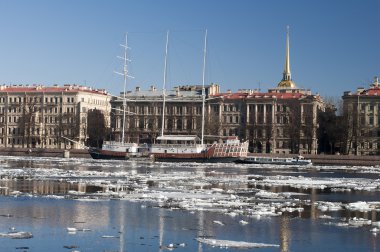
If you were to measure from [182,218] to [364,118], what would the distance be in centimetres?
12040

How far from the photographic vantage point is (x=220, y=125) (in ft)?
476

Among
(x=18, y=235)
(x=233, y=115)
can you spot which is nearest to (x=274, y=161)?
(x=233, y=115)

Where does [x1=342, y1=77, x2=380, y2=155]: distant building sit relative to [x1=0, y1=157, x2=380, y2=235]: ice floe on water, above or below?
above

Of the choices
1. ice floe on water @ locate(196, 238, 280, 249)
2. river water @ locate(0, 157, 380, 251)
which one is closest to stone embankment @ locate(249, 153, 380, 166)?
river water @ locate(0, 157, 380, 251)

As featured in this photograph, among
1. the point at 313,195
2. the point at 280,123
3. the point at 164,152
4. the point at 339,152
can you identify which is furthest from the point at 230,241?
the point at 280,123

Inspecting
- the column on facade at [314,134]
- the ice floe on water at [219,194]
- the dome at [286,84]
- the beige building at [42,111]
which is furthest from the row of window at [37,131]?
the ice floe on water at [219,194]

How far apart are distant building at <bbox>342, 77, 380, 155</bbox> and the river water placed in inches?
3594

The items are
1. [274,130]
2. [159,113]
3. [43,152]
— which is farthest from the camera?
[159,113]

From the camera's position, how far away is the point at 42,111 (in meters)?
168

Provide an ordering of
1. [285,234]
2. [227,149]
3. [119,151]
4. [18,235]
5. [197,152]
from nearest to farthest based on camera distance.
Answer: [18,235] < [285,234] < [197,152] < [227,149] < [119,151]

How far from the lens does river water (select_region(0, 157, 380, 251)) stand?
2286 cm

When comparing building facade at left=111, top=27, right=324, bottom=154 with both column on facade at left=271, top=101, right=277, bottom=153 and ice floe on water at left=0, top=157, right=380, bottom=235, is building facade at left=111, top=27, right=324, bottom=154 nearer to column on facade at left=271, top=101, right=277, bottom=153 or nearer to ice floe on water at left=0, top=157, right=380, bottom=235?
column on facade at left=271, top=101, right=277, bottom=153

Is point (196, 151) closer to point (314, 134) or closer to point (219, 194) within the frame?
point (314, 134)

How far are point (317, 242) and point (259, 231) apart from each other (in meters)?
2.54
